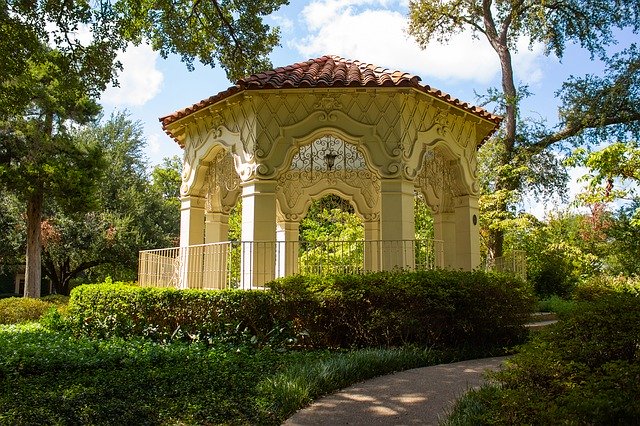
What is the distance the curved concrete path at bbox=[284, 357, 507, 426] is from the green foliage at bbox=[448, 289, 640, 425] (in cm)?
58

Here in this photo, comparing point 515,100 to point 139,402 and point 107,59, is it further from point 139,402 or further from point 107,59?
point 139,402

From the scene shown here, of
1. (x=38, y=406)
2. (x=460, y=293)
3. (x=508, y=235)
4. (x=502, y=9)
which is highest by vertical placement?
(x=502, y=9)

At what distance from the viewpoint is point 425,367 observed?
786cm

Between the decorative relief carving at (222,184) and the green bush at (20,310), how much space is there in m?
7.50

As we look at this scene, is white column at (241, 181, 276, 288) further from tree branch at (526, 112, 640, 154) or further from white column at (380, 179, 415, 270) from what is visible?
tree branch at (526, 112, 640, 154)

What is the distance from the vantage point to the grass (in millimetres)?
5395

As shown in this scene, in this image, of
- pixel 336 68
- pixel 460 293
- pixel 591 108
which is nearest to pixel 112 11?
pixel 336 68

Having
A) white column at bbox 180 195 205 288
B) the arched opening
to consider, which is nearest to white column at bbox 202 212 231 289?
white column at bbox 180 195 205 288

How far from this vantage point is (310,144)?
1171 cm

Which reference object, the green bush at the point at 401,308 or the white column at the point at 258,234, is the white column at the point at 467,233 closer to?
the green bush at the point at 401,308

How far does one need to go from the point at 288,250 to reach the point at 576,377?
10939 millimetres

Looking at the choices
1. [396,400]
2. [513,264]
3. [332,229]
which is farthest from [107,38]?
[332,229]

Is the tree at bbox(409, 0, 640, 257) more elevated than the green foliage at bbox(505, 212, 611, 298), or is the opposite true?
the tree at bbox(409, 0, 640, 257)

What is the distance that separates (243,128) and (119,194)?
895 inches
